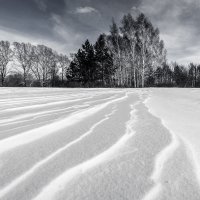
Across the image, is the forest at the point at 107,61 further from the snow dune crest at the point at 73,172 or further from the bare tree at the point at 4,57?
the snow dune crest at the point at 73,172

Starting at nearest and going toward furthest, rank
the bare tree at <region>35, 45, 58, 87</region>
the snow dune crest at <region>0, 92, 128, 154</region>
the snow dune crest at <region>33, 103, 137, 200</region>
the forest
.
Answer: the snow dune crest at <region>33, 103, 137, 200</region>
the snow dune crest at <region>0, 92, 128, 154</region>
the forest
the bare tree at <region>35, 45, 58, 87</region>

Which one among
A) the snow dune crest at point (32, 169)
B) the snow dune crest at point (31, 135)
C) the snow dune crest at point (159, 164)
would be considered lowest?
the snow dune crest at point (159, 164)

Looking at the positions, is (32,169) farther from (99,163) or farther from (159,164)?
(159,164)

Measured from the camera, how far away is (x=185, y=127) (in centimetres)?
152

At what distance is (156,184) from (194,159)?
33 cm

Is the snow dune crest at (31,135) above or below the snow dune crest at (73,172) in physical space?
above

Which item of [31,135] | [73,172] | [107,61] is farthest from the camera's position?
[107,61]

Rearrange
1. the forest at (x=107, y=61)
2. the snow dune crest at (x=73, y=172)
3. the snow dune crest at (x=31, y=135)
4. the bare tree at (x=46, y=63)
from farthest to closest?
the bare tree at (x=46, y=63) < the forest at (x=107, y=61) < the snow dune crest at (x=31, y=135) < the snow dune crest at (x=73, y=172)

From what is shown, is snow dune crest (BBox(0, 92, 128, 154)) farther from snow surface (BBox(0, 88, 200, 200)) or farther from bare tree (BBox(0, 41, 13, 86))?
bare tree (BBox(0, 41, 13, 86))

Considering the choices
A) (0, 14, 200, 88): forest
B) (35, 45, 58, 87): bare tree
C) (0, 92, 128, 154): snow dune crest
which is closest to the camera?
(0, 92, 128, 154): snow dune crest

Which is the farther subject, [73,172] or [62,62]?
[62,62]

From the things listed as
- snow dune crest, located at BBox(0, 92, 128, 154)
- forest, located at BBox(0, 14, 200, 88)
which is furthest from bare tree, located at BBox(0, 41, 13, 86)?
snow dune crest, located at BBox(0, 92, 128, 154)

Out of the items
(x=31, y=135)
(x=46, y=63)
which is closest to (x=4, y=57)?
(x=46, y=63)

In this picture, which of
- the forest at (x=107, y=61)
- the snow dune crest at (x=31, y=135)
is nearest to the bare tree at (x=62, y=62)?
the forest at (x=107, y=61)
